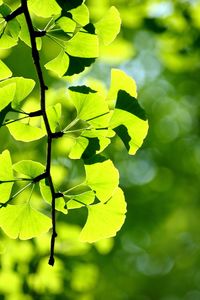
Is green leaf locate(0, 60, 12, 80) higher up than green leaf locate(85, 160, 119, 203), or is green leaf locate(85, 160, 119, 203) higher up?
green leaf locate(0, 60, 12, 80)

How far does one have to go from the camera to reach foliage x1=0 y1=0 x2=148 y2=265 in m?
0.99

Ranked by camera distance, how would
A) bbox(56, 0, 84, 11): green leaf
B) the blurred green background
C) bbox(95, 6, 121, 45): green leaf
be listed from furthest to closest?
the blurred green background < bbox(95, 6, 121, 45): green leaf < bbox(56, 0, 84, 11): green leaf

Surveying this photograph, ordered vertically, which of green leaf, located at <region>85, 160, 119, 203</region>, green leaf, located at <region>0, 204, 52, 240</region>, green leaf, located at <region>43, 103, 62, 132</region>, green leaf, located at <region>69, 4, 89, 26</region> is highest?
green leaf, located at <region>69, 4, 89, 26</region>

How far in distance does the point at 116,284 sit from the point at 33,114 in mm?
3852

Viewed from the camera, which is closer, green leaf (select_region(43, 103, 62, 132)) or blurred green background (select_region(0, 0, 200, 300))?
green leaf (select_region(43, 103, 62, 132))

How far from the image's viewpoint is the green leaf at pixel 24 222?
1112 mm

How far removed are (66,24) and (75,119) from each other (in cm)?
18

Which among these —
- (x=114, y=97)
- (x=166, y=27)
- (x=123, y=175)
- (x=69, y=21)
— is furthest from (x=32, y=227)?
(x=123, y=175)

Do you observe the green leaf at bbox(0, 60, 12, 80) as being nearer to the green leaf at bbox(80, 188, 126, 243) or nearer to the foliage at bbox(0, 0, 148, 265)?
the foliage at bbox(0, 0, 148, 265)

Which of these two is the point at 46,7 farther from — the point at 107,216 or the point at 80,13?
the point at 107,216

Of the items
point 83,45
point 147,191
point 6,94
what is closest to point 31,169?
point 6,94

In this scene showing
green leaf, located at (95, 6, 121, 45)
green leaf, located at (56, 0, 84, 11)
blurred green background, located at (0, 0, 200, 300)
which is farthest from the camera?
blurred green background, located at (0, 0, 200, 300)

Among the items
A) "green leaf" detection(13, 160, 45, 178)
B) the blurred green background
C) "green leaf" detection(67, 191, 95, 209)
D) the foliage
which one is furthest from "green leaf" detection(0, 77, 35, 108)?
the blurred green background

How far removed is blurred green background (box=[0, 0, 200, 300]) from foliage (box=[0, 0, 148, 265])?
1338mm
